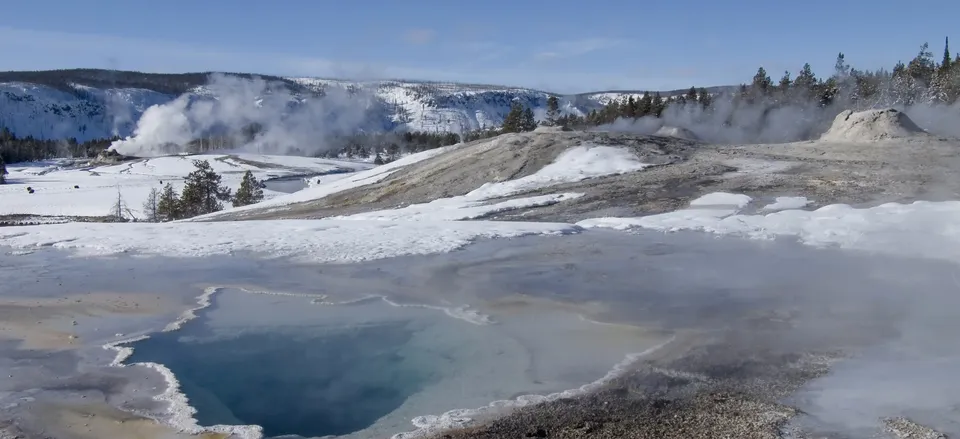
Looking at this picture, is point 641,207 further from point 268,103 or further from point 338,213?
point 268,103

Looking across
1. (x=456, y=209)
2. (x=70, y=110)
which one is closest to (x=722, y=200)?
(x=456, y=209)

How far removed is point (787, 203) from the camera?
2038 centimetres

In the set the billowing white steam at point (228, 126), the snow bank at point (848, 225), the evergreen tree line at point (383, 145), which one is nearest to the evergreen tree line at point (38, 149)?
the billowing white steam at point (228, 126)

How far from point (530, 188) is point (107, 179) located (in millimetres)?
73592

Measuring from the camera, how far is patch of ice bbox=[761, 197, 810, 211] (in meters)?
19.9

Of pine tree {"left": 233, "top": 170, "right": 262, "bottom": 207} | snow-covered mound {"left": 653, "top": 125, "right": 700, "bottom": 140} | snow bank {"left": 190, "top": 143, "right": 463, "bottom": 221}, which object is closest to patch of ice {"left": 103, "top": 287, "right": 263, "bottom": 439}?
snow bank {"left": 190, "top": 143, "right": 463, "bottom": 221}

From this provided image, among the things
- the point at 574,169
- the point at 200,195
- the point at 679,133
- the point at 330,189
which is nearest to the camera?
the point at 574,169

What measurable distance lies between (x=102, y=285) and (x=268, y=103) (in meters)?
194

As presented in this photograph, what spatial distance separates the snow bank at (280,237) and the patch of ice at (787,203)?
18.7 ft

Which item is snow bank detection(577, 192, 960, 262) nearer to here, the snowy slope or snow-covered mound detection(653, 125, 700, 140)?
snow-covered mound detection(653, 125, 700, 140)

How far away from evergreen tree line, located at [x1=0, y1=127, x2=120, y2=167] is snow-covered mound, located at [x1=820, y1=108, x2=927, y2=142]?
104152mm

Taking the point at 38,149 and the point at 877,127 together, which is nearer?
the point at 877,127

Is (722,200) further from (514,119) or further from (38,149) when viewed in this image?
(38,149)

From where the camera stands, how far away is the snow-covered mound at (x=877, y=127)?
31.1 meters
